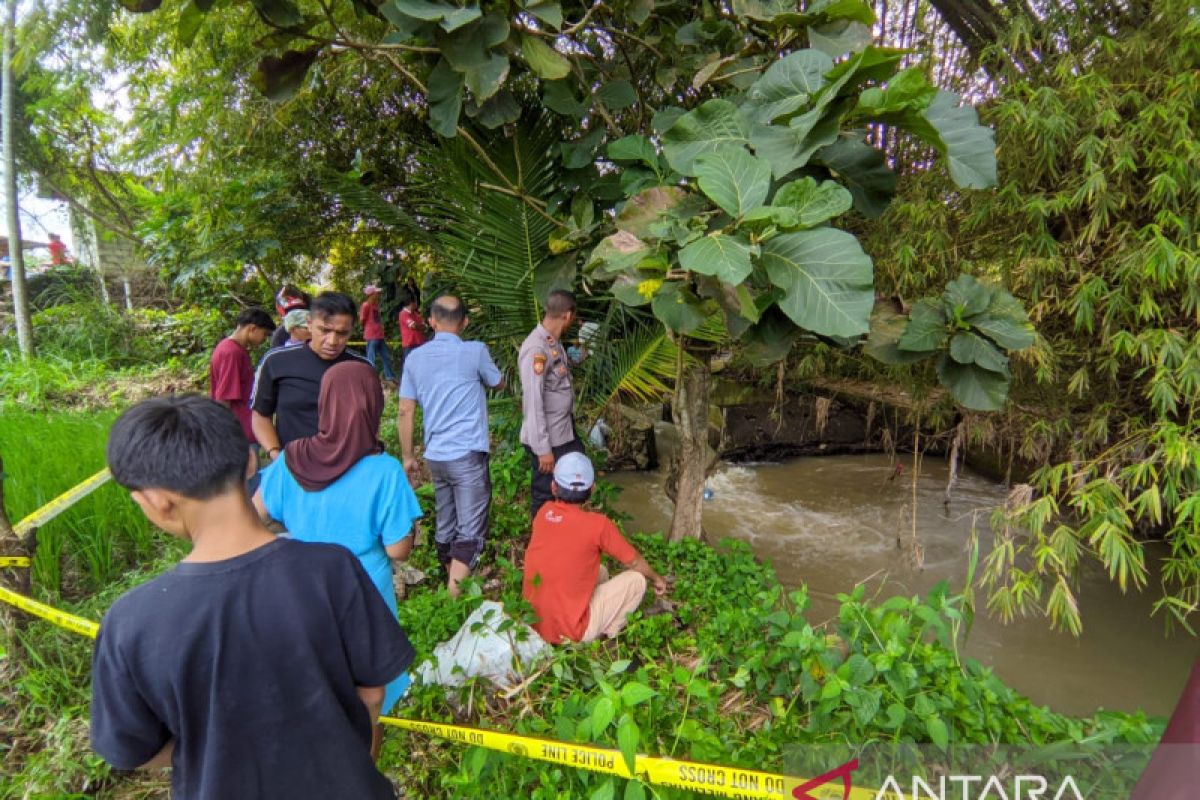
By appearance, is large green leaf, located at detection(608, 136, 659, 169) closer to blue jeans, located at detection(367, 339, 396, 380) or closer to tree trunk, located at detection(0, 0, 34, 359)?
blue jeans, located at detection(367, 339, 396, 380)

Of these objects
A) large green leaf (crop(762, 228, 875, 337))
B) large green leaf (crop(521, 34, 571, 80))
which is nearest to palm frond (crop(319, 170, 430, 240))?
large green leaf (crop(521, 34, 571, 80))

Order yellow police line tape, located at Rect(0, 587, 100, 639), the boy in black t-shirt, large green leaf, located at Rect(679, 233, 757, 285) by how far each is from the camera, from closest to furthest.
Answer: the boy in black t-shirt
large green leaf, located at Rect(679, 233, 757, 285)
yellow police line tape, located at Rect(0, 587, 100, 639)

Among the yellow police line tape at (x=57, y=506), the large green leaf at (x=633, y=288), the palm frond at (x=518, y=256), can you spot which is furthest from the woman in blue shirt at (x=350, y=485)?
the palm frond at (x=518, y=256)

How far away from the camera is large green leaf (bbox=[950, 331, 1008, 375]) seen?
185 centimetres

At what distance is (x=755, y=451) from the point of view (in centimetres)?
704

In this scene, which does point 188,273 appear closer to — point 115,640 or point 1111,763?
point 115,640

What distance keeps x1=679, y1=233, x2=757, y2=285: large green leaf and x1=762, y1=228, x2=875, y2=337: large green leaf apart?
0.40 feet

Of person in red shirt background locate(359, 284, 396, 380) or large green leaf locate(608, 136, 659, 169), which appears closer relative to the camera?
large green leaf locate(608, 136, 659, 169)

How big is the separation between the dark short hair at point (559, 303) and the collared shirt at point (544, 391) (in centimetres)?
14

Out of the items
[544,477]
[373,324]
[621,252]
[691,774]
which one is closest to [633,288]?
[621,252]

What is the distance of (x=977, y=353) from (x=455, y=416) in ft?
7.19

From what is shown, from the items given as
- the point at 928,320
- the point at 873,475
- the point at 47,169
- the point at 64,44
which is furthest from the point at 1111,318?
the point at 47,169

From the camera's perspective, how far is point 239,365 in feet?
11.1

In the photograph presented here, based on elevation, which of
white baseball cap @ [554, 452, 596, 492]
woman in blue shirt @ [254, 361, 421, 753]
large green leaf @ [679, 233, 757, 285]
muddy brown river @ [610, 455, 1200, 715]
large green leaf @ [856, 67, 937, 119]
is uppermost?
large green leaf @ [856, 67, 937, 119]
